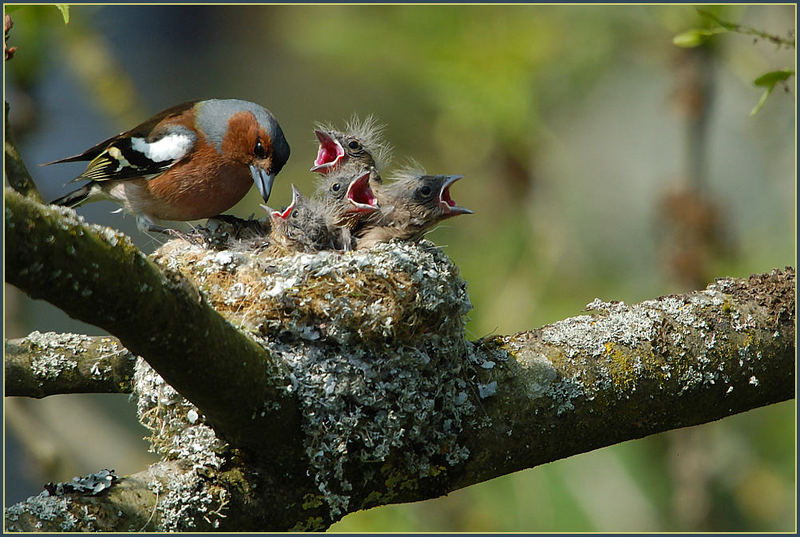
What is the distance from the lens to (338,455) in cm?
281

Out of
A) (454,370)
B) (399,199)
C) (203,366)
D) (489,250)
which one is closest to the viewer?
(203,366)

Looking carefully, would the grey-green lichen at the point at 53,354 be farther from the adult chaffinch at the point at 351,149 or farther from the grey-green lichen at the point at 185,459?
the adult chaffinch at the point at 351,149

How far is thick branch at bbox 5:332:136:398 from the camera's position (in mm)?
3607

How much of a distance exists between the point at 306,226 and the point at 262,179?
1.88ft

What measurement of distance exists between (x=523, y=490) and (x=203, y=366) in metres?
4.25

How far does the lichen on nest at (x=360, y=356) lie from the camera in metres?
2.85

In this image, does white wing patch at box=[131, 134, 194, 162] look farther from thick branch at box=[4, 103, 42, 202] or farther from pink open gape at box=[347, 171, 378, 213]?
thick branch at box=[4, 103, 42, 202]

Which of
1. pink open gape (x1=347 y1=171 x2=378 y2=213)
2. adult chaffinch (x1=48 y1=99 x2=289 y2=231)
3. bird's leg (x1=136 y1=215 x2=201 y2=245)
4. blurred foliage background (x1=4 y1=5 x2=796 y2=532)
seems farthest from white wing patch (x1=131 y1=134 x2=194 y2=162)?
pink open gape (x1=347 y1=171 x2=378 y2=213)

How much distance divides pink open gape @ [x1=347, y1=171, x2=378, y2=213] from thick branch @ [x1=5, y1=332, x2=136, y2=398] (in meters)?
1.42

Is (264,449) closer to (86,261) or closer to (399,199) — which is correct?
(86,261)

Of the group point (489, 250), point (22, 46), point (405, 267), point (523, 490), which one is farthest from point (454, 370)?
point (22, 46)

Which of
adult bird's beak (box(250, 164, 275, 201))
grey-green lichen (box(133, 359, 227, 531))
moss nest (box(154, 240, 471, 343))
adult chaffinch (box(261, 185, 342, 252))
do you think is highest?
adult bird's beak (box(250, 164, 275, 201))

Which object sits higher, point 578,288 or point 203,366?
point 578,288

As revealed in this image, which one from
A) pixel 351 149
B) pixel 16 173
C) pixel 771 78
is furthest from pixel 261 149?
pixel 771 78
